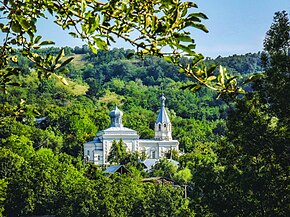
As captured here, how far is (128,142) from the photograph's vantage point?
65875 millimetres

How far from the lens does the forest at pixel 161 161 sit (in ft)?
47.9

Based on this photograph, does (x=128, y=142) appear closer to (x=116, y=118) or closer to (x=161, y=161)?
(x=116, y=118)

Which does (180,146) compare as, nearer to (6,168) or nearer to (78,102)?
(78,102)

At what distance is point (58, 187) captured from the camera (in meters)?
38.6

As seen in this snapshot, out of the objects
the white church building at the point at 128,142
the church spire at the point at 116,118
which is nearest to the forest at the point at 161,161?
the white church building at the point at 128,142

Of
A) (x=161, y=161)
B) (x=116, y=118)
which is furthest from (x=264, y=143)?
(x=116, y=118)

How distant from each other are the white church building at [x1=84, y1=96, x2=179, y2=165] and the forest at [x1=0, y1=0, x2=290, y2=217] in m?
1.41

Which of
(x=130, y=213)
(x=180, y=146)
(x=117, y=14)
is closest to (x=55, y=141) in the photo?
(x=180, y=146)

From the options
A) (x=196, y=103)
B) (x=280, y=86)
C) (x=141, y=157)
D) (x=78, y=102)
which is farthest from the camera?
(x=196, y=103)

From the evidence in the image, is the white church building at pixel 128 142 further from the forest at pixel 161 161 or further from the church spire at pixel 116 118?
the forest at pixel 161 161

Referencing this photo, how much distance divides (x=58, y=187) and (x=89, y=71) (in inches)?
3646

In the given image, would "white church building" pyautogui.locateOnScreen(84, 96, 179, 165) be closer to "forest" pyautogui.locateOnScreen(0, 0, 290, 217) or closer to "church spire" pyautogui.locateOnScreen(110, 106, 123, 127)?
"church spire" pyautogui.locateOnScreen(110, 106, 123, 127)

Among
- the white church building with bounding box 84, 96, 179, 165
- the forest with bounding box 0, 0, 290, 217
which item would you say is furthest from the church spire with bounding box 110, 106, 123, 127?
the forest with bounding box 0, 0, 290, 217

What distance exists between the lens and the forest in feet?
47.9
